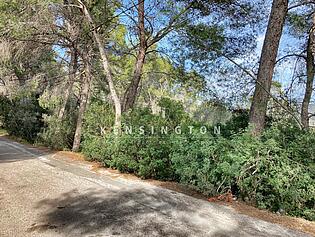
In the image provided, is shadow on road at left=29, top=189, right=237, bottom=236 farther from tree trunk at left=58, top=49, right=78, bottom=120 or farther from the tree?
tree trunk at left=58, top=49, right=78, bottom=120

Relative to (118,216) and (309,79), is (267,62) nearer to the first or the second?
(309,79)

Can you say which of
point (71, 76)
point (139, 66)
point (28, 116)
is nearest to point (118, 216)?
point (139, 66)

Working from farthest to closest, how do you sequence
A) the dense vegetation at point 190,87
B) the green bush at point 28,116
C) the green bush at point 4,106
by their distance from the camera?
the green bush at point 4,106, the green bush at point 28,116, the dense vegetation at point 190,87

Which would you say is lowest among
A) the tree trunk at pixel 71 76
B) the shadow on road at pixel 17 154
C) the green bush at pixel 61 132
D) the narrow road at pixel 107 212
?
the shadow on road at pixel 17 154

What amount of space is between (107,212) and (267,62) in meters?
4.82

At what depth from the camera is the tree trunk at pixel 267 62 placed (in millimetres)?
6297

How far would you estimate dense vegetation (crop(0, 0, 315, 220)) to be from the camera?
492cm

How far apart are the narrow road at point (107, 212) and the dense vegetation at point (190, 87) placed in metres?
0.85

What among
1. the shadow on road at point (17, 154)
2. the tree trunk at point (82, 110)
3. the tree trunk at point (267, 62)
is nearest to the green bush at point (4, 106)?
the shadow on road at point (17, 154)

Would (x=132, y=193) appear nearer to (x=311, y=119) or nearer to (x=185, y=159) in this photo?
(x=185, y=159)

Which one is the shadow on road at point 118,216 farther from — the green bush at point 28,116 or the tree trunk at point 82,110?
the green bush at point 28,116

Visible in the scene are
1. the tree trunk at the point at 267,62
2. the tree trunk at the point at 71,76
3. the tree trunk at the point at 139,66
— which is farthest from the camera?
the tree trunk at the point at 71,76

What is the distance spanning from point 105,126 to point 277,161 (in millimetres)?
5525

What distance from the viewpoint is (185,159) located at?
555 cm
